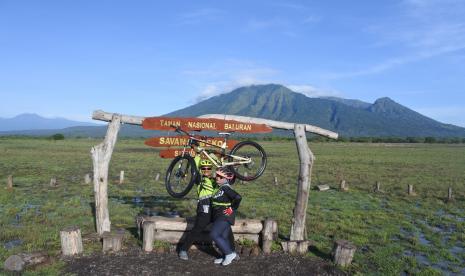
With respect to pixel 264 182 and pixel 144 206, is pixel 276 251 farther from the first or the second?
pixel 264 182

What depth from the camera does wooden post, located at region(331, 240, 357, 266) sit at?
11156mm

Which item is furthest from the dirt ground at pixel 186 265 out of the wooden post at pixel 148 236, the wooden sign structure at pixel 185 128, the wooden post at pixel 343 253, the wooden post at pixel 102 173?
the wooden post at pixel 102 173

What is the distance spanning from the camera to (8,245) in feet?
41.2

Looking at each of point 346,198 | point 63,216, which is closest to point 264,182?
point 346,198

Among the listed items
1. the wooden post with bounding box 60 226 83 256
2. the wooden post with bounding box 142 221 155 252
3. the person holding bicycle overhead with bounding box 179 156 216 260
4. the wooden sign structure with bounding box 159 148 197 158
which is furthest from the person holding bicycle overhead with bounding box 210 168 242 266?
the wooden post with bounding box 60 226 83 256

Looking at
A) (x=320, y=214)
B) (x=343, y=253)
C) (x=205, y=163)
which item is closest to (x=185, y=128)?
(x=205, y=163)

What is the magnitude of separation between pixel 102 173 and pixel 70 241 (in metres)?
2.46

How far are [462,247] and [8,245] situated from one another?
51.7 feet

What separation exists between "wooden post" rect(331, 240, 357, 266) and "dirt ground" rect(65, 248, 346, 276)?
33 centimetres

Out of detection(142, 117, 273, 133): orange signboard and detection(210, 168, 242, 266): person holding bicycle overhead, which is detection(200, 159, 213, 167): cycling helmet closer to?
detection(210, 168, 242, 266): person holding bicycle overhead

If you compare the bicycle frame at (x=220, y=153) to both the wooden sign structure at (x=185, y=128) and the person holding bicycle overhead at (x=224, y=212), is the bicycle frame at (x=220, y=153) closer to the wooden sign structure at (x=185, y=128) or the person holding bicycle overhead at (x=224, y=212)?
the wooden sign structure at (x=185, y=128)

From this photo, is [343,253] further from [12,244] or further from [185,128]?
[12,244]

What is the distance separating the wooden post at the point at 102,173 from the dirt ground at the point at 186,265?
71.6 inches

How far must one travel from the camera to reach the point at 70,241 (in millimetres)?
11219
